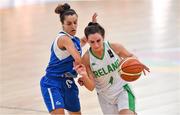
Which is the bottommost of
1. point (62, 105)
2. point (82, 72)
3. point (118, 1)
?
point (118, 1)

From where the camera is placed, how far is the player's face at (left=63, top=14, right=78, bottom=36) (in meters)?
5.15

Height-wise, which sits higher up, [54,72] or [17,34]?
[54,72]

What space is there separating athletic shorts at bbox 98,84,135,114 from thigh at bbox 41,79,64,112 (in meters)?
0.38

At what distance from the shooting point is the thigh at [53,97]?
518 centimetres

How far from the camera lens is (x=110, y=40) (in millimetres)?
11711

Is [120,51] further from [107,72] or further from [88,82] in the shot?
[88,82]

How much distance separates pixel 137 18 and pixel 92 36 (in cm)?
1059

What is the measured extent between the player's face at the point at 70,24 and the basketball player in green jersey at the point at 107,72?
0.58 feet

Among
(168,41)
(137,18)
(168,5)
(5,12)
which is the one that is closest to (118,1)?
(168,5)

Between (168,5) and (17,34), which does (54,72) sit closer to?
(17,34)

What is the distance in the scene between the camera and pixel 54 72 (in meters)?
5.28

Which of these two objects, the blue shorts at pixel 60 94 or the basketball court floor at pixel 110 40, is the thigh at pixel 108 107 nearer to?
the blue shorts at pixel 60 94

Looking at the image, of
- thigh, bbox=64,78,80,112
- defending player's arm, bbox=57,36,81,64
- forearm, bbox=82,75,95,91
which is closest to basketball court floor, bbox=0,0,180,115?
thigh, bbox=64,78,80,112

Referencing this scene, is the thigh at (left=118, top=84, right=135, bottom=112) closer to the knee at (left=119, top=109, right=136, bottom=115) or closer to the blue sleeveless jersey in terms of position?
the knee at (left=119, top=109, right=136, bottom=115)
